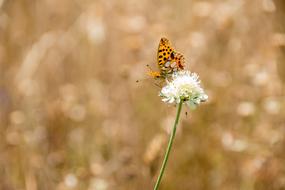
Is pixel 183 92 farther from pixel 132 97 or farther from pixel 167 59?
pixel 132 97

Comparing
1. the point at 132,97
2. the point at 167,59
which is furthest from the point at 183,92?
the point at 132,97

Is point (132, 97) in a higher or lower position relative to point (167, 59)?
higher

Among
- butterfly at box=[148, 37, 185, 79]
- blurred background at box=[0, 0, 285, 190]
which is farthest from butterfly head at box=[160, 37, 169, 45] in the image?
blurred background at box=[0, 0, 285, 190]

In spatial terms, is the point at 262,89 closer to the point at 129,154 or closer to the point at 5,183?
the point at 129,154

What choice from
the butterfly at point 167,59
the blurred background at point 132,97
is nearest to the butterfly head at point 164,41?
the butterfly at point 167,59

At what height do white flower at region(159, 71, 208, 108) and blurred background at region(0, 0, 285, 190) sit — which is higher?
blurred background at region(0, 0, 285, 190)

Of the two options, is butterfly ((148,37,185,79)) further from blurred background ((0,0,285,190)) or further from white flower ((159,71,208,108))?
blurred background ((0,0,285,190))

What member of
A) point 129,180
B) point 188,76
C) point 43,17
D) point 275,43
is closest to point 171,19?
point 43,17
